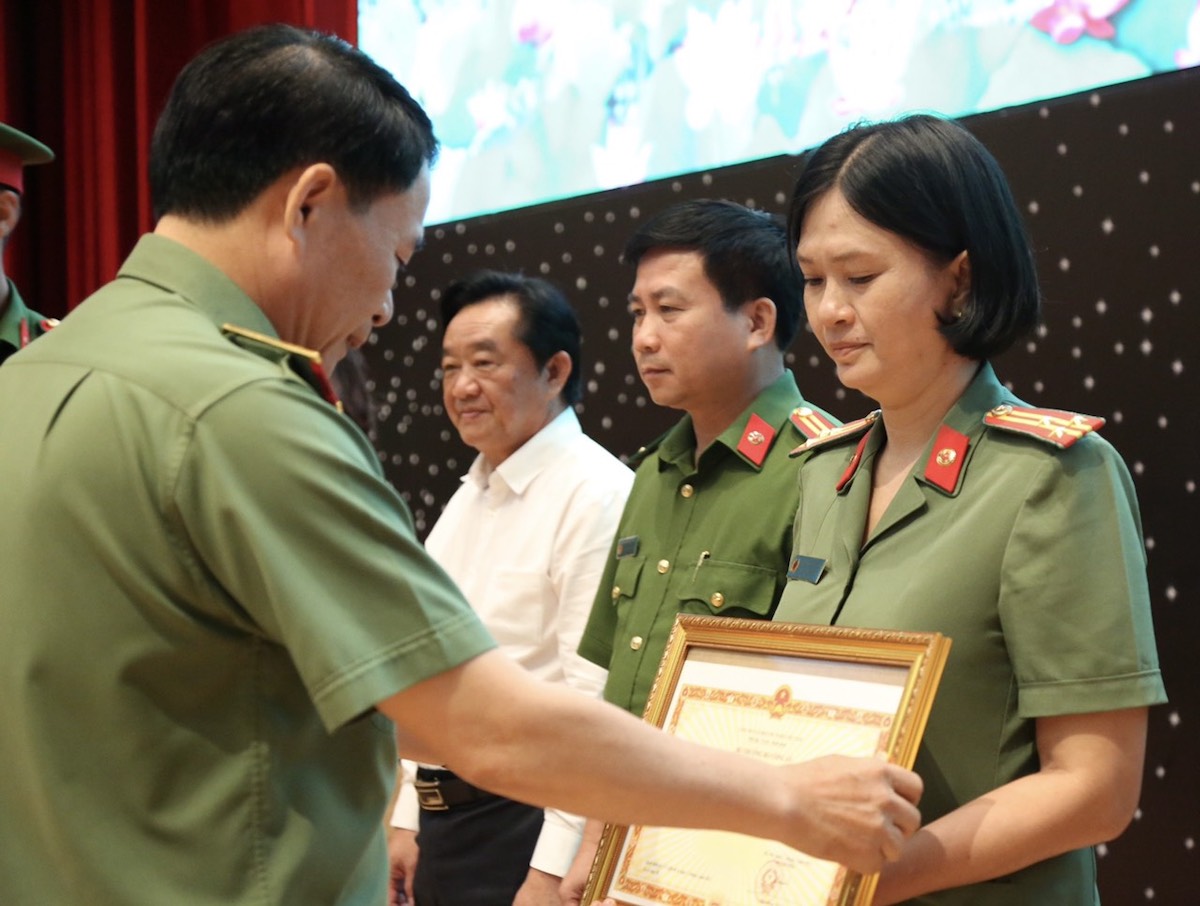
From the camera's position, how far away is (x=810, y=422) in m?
2.28

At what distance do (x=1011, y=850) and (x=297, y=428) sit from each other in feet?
2.74

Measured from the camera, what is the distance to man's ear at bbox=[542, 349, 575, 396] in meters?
3.20

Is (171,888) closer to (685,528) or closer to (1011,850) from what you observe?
(1011,850)

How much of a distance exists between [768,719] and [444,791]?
4.38 feet

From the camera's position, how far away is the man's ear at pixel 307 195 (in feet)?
4.25

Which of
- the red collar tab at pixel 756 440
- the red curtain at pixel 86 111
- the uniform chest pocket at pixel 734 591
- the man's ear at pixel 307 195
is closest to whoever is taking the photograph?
the man's ear at pixel 307 195

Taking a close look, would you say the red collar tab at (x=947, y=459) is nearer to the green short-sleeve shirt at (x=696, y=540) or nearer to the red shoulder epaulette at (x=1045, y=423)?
the red shoulder epaulette at (x=1045, y=423)

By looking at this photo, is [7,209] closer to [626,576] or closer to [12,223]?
[12,223]

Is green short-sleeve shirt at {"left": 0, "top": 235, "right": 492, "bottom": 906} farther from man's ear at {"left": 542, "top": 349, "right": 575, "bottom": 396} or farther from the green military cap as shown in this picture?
man's ear at {"left": 542, "top": 349, "right": 575, "bottom": 396}

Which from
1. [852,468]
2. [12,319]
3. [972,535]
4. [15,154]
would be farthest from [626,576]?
[15,154]

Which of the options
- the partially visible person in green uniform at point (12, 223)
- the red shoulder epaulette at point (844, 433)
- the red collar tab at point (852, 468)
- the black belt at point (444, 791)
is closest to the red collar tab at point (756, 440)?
the red shoulder epaulette at point (844, 433)

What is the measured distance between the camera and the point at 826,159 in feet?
5.61

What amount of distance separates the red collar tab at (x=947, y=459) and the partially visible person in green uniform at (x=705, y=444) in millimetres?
605

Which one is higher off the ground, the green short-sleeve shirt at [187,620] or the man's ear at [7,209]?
the man's ear at [7,209]
